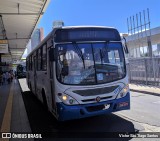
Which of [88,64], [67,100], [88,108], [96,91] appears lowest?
[88,108]

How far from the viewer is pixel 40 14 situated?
15.9 m

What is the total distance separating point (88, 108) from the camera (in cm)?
684

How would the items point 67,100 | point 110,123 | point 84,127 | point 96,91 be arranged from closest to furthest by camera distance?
point 67,100 → point 96,91 → point 84,127 → point 110,123

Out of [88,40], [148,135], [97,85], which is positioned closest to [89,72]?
[97,85]

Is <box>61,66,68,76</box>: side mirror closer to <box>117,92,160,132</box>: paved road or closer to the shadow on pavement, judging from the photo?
the shadow on pavement

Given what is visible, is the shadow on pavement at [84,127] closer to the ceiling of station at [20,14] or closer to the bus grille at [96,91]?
the bus grille at [96,91]

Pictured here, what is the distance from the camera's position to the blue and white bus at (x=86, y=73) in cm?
670

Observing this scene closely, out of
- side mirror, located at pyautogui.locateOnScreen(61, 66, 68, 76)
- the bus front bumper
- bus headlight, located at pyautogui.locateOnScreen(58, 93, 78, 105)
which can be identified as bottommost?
the bus front bumper

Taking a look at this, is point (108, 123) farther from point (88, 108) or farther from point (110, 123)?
point (88, 108)

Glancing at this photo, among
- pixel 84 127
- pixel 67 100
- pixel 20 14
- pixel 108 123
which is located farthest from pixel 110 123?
pixel 20 14

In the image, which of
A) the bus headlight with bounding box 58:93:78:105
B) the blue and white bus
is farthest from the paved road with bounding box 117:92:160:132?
the bus headlight with bounding box 58:93:78:105

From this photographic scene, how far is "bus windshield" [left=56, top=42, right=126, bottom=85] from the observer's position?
6812mm

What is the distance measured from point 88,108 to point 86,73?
0.92 meters

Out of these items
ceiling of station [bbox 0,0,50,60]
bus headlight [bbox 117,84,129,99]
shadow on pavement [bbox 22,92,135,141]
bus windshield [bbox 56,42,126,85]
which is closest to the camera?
shadow on pavement [bbox 22,92,135,141]
